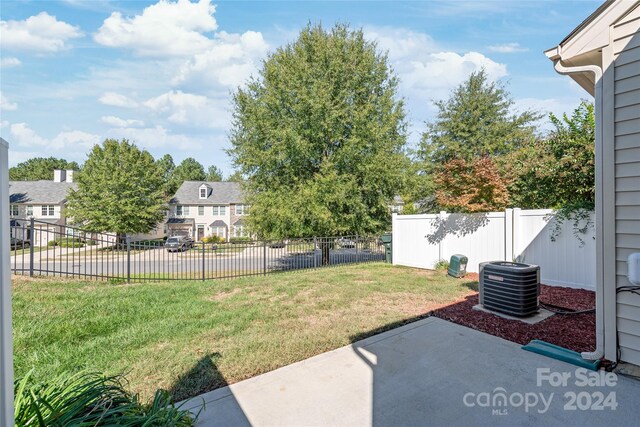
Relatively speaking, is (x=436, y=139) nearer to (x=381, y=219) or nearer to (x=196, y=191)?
(x=381, y=219)

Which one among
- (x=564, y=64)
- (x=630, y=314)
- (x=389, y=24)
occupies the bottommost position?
(x=630, y=314)

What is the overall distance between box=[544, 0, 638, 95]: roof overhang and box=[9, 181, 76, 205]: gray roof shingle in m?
42.6

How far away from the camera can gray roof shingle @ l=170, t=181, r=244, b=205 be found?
1430 inches

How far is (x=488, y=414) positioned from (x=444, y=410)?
363 millimetres

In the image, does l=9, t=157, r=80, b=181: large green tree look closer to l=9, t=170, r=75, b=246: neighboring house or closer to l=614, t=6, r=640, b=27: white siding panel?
l=9, t=170, r=75, b=246: neighboring house

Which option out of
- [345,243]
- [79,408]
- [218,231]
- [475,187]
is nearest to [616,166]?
[79,408]

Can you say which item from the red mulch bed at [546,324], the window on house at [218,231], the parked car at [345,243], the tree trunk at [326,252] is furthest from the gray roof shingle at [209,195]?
the red mulch bed at [546,324]

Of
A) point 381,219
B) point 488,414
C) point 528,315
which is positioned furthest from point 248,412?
point 381,219

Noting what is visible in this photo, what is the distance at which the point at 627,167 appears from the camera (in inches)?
126

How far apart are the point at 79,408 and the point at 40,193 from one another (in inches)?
1782

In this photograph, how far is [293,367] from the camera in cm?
341

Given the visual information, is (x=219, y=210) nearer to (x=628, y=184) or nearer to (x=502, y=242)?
(x=502, y=242)

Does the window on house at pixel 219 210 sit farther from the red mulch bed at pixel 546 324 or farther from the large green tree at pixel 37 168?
the large green tree at pixel 37 168

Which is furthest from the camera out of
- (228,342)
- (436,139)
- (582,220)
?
(436,139)
